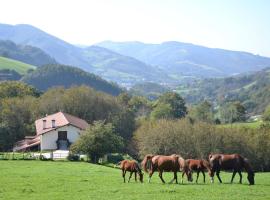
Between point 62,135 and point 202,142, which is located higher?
point 62,135

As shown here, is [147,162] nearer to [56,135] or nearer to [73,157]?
[73,157]

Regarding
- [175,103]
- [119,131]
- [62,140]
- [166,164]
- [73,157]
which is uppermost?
[175,103]

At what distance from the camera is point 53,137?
8138 cm

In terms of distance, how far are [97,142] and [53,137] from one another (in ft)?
72.9

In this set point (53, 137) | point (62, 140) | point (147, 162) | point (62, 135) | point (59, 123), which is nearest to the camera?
point (147, 162)

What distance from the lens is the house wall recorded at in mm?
80438

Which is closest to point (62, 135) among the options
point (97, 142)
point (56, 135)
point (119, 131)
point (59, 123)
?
point (56, 135)

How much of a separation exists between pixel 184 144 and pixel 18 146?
2756cm

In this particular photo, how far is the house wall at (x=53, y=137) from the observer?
80438 millimetres

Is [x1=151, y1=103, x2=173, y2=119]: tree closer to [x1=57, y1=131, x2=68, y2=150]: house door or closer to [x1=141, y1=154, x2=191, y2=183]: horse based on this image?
[x1=57, y1=131, x2=68, y2=150]: house door

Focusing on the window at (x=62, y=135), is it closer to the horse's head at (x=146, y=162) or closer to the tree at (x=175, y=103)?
the tree at (x=175, y=103)

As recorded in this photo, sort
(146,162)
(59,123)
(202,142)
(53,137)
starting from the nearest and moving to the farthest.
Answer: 1. (146,162)
2. (202,142)
3. (53,137)
4. (59,123)

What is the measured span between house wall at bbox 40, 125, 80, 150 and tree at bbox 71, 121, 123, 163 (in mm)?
18322

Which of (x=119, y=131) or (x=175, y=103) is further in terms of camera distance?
(x=175, y=103)
